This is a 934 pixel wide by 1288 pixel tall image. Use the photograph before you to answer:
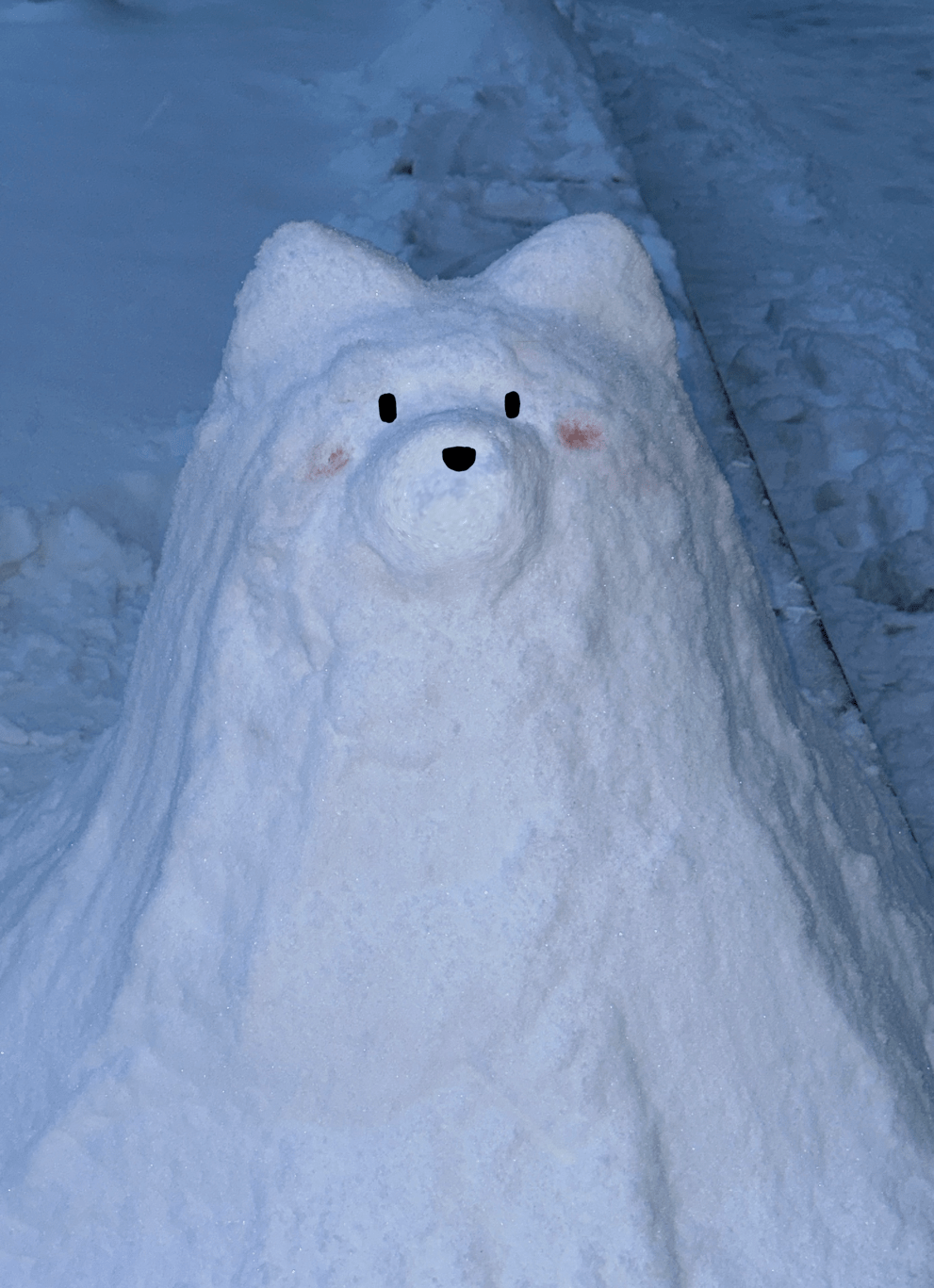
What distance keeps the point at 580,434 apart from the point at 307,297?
29cm

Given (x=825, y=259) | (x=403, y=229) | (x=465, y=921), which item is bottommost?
(x=825, y=259)

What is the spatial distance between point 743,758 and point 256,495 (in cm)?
47

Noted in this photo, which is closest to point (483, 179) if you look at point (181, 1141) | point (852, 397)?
point (852, 397)

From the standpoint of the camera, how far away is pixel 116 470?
258 centimetres

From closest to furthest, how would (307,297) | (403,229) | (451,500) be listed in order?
(451,500)
(307,297)
(403,229)

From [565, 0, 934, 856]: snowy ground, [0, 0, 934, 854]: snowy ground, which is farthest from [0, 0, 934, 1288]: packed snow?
[565, 0, 934, 856]: snowy ground

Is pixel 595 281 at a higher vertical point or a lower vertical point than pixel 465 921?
higher

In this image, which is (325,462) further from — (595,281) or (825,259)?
(825,259)

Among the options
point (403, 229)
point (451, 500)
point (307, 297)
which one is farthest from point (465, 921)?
point (403, 229)

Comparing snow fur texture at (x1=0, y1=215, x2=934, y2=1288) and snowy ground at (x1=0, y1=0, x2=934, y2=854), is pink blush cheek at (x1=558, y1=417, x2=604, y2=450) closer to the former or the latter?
snow fur texture at (x1=0, y1=215, x2=934, y2=1288)

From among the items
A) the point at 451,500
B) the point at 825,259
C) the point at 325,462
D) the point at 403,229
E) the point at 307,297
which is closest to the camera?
the point at 451,500

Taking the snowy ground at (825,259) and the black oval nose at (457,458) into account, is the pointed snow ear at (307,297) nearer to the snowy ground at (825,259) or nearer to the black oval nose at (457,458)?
the black oval nose at (457,458)

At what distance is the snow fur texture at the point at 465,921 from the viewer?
1.17 m

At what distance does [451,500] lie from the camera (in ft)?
3.57
